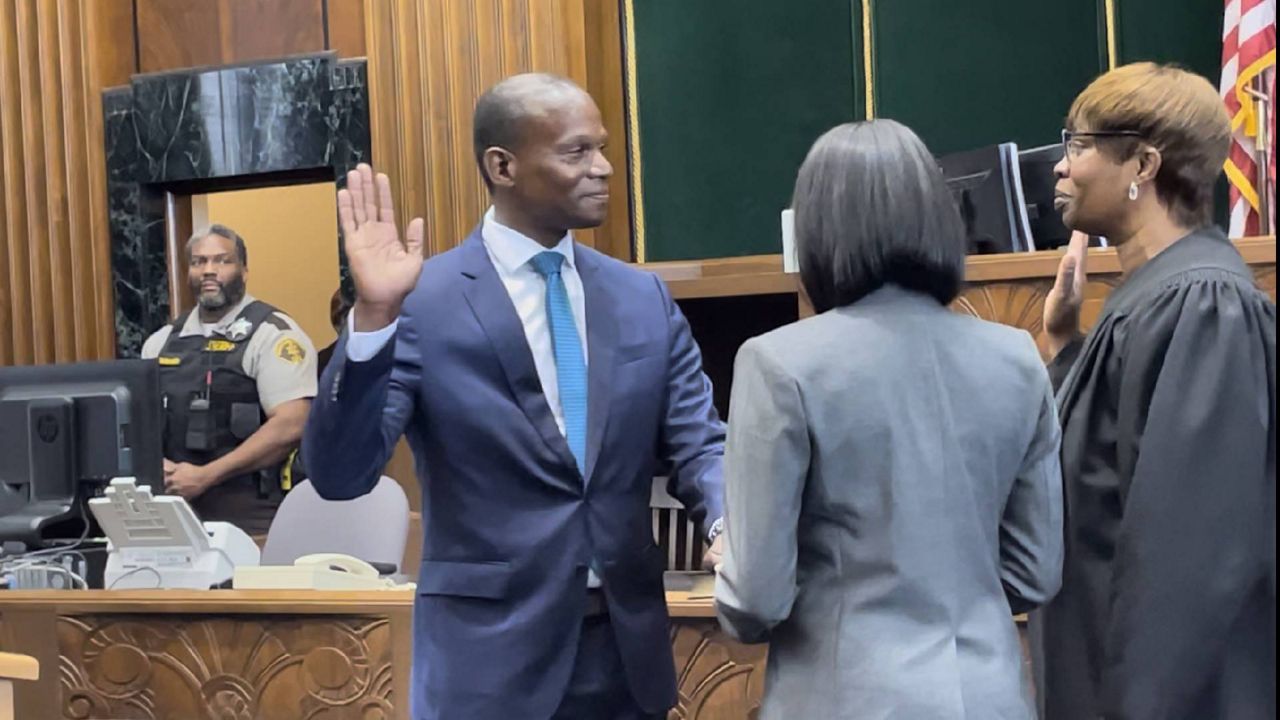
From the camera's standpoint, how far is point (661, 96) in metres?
6.56

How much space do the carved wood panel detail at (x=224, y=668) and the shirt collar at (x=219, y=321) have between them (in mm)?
2202

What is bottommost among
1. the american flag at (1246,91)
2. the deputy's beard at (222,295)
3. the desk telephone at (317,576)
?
the desk telephone at (317,576)

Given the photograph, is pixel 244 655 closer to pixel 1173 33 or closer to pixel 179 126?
pixel 179 126

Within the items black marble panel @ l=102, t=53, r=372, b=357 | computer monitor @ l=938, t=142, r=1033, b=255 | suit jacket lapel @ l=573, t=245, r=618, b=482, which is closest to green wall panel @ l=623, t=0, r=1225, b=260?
black marble panel @ l=102, t=53, r=372, b=357

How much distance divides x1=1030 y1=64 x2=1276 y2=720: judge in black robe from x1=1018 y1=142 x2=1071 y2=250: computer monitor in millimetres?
1949

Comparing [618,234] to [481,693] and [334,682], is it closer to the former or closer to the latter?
[334,682]

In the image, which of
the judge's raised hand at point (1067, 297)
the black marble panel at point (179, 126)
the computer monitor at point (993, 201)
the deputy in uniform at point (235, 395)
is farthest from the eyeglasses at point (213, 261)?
the judge's raised hand at point (1067, 297)

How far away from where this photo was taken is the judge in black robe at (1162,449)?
6.82 ft

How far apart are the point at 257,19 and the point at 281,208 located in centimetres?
290

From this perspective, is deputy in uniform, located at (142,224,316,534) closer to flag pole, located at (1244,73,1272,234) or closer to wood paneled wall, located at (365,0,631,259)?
Result: wood paneled wall, located at (365,0,631,259)

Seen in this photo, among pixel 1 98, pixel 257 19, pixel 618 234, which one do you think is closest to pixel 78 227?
pixel 1 98

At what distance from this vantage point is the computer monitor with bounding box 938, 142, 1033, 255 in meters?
4.09

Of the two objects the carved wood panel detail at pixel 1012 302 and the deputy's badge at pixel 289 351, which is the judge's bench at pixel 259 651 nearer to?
the carved wood panel detail at pixel 1012 302

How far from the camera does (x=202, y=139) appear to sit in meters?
6.59
